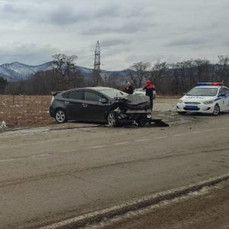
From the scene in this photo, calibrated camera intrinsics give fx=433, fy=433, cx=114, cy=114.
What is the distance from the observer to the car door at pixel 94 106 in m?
16.9

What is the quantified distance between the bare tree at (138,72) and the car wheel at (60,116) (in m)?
86.7

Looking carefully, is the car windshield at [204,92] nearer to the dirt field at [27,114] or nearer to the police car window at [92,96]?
the dirt field at [27,114]

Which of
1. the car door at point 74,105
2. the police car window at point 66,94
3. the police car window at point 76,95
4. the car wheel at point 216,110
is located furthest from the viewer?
the car wheel at point 216,110

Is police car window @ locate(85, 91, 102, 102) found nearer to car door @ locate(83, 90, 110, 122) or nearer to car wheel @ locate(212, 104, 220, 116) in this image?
car door @ locate(83, 90, 110, 122)

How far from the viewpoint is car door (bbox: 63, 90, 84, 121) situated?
58.2 ft

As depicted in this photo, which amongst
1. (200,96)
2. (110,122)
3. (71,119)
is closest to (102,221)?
(110,122)

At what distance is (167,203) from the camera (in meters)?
5.84

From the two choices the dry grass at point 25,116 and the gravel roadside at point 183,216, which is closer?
the gravel roadside at point 183,216

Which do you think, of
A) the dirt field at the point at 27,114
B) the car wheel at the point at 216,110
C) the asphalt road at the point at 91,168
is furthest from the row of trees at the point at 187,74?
the asphalt road at the point at 91,168

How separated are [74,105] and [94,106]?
1072 millimetres

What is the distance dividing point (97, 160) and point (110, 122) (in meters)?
7.69

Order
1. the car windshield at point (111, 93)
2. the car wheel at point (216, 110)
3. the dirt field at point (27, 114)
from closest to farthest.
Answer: the car windshield at point (111, 93) < the dirt field at point (27, 114) < the car wheel at point (216, 110)

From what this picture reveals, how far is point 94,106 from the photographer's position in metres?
17.3

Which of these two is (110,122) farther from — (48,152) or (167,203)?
(167,203)
